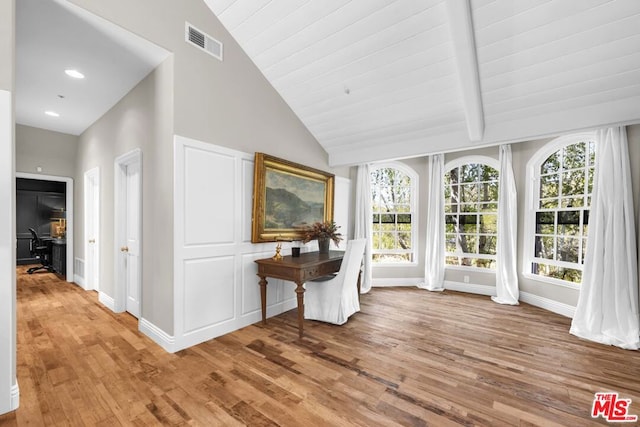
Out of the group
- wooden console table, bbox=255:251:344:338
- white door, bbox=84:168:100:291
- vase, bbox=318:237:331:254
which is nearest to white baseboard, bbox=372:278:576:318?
vase, bbox=318:237:331:254

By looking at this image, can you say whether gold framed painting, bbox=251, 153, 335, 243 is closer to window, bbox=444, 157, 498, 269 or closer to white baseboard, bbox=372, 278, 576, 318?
white baseboard, bbox=372, 278, 576, 318

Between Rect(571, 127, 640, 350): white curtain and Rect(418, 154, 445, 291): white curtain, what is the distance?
204 centimetres

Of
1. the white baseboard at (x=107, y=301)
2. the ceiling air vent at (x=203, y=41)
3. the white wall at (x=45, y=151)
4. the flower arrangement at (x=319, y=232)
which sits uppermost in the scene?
the ceiling air vent at (x=203, y=41)

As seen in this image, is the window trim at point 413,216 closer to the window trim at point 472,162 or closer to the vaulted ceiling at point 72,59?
the window trim at point 472,162

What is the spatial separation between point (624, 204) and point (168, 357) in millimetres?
4993

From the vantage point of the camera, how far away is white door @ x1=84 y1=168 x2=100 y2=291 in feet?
14.8

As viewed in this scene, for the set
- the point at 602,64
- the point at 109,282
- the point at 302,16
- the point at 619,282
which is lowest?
the point at 109,282

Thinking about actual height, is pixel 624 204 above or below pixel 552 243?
above

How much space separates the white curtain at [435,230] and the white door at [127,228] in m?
4.64

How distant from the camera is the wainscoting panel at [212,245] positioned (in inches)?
107

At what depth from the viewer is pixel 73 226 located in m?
5.28

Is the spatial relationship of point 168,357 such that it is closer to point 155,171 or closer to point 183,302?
point 183,302

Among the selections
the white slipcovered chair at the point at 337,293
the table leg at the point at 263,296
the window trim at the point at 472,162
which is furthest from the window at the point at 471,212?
the table leg at the point at 263,296

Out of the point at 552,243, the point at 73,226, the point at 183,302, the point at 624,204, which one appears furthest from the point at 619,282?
the point at 73,226
